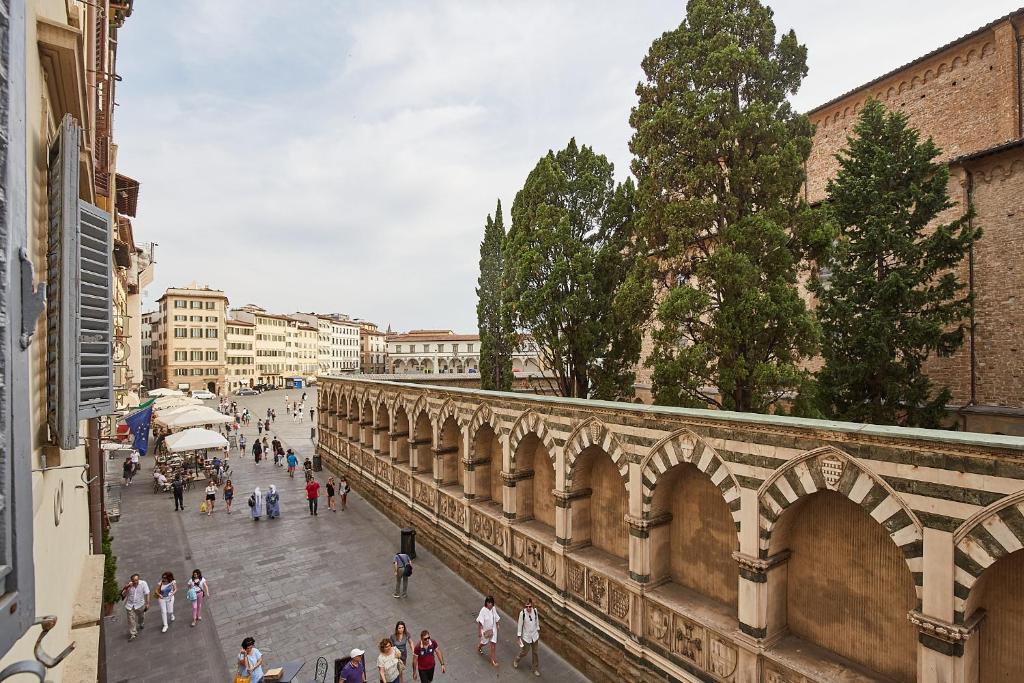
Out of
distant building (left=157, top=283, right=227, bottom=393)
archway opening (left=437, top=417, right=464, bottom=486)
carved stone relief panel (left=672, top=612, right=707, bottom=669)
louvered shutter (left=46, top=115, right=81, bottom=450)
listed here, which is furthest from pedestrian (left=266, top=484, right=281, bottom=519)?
distant building (left=157, top=283, right=227, bottom=393)

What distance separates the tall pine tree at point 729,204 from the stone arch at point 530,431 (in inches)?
132

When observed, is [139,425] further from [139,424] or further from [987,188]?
[987,188]

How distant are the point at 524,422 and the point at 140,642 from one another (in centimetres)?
1023

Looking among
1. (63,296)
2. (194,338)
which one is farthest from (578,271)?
(194,338)

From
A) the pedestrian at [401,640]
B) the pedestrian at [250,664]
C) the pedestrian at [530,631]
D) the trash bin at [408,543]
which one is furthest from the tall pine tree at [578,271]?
Answer: the pedestrian at [250,664]

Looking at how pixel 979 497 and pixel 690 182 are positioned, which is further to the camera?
pixel 690 182

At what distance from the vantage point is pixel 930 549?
591 cm

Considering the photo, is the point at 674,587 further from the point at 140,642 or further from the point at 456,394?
the point at 140,642

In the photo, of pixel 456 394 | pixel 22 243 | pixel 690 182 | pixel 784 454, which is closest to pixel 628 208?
pixel 690 182

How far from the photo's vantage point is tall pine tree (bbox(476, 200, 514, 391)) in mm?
21578

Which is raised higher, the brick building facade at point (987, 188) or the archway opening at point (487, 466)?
the brick building facade at point (987, 188)

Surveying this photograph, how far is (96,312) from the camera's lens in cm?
475

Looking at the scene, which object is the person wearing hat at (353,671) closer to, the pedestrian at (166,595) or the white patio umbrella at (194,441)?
the pedestrian at (166,595)

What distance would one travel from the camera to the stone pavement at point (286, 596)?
11062 millimetres
